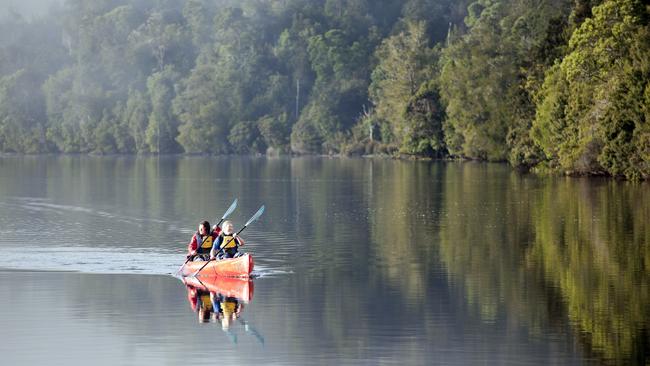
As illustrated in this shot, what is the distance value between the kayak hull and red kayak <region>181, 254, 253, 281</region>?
13 centimetres

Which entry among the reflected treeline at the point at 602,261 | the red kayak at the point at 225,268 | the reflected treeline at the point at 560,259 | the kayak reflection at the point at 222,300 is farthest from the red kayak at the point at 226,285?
the reflected treeline at the point at 602,261

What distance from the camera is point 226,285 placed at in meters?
27.6

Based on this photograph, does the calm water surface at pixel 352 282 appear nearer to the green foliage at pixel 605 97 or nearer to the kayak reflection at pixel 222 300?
the kayak reflection at pixel 222 300

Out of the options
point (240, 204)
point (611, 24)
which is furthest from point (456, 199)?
point (611, 24)

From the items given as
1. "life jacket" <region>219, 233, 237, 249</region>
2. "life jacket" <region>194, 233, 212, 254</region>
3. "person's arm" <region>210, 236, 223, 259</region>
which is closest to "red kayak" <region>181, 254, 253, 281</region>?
"person's arm" <region>210, 236, 223, 259</region>

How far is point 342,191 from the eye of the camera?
6400 centimetres

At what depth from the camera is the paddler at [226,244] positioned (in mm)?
29281

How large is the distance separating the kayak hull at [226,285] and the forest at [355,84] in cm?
3529

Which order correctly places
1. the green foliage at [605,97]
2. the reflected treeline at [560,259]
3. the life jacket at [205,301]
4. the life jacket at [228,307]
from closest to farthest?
the reflected treeline at [560,259] → the life jacket at [228,307] → the life jacket at [205,301] → the green foliage at [605,97]

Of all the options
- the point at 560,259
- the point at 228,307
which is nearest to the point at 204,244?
the point at 228,307

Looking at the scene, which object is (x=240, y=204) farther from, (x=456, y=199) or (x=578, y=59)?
(x=578, y=59)

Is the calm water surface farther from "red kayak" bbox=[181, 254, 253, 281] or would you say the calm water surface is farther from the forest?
the forest

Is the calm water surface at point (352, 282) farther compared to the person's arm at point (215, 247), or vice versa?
the person's arm at point (215, 247)

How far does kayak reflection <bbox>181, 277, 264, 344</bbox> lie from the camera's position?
22.4 meters
